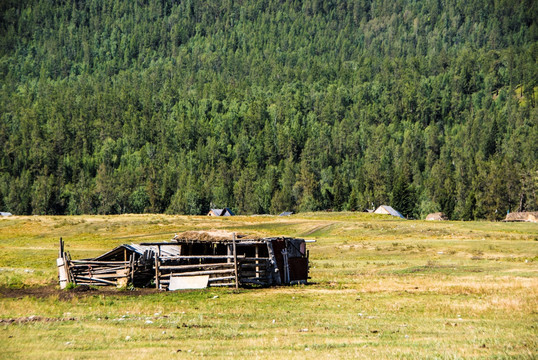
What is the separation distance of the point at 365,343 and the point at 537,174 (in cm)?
16823

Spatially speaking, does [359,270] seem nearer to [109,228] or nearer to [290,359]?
[290,359]

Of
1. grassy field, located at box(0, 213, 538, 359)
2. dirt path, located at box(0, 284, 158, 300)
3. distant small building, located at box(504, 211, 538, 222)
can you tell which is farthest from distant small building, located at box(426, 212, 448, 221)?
dirt path, located at box(0, 284, 158, 300)

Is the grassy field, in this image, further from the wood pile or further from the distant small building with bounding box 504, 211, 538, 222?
the distant small building with bounding box 504, 211, 538, 222

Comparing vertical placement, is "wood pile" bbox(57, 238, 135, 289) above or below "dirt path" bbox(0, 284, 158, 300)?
above

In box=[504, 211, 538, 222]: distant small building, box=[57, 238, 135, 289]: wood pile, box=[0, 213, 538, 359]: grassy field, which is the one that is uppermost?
box=[57, 238, 135, 289]: wood pile

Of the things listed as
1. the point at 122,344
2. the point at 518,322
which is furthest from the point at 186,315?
the point at 518,322

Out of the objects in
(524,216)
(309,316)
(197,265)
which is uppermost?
(197,265)

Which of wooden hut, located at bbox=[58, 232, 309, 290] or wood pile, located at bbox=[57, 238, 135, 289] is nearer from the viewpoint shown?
wooden hut, located at bbox=[58, 232, 309, 290]

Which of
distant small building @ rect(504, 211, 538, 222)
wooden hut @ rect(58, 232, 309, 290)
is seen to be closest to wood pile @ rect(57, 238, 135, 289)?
wooden hut @ rect(58, 232, 309, 290)

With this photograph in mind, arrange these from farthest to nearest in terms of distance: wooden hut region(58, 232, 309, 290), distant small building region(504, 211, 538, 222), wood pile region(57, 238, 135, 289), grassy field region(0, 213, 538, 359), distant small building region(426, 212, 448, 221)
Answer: distant small building region(426, 212, 448, 221)
distant small building region(504, 211, 538, 222)
wood pile region(57, 238, 135, 289)
wooden hut region(58, 232, 309, 290)
grassy field region(0, 213, 538, 359)

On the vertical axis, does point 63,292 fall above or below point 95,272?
below

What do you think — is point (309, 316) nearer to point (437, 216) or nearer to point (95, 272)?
point (95, 272)

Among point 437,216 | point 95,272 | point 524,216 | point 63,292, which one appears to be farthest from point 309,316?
point 437,216

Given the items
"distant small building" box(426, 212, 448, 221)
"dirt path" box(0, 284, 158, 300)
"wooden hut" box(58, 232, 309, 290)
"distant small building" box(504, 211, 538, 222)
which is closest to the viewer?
"dirt path" box(0, 284, 158, 300)
